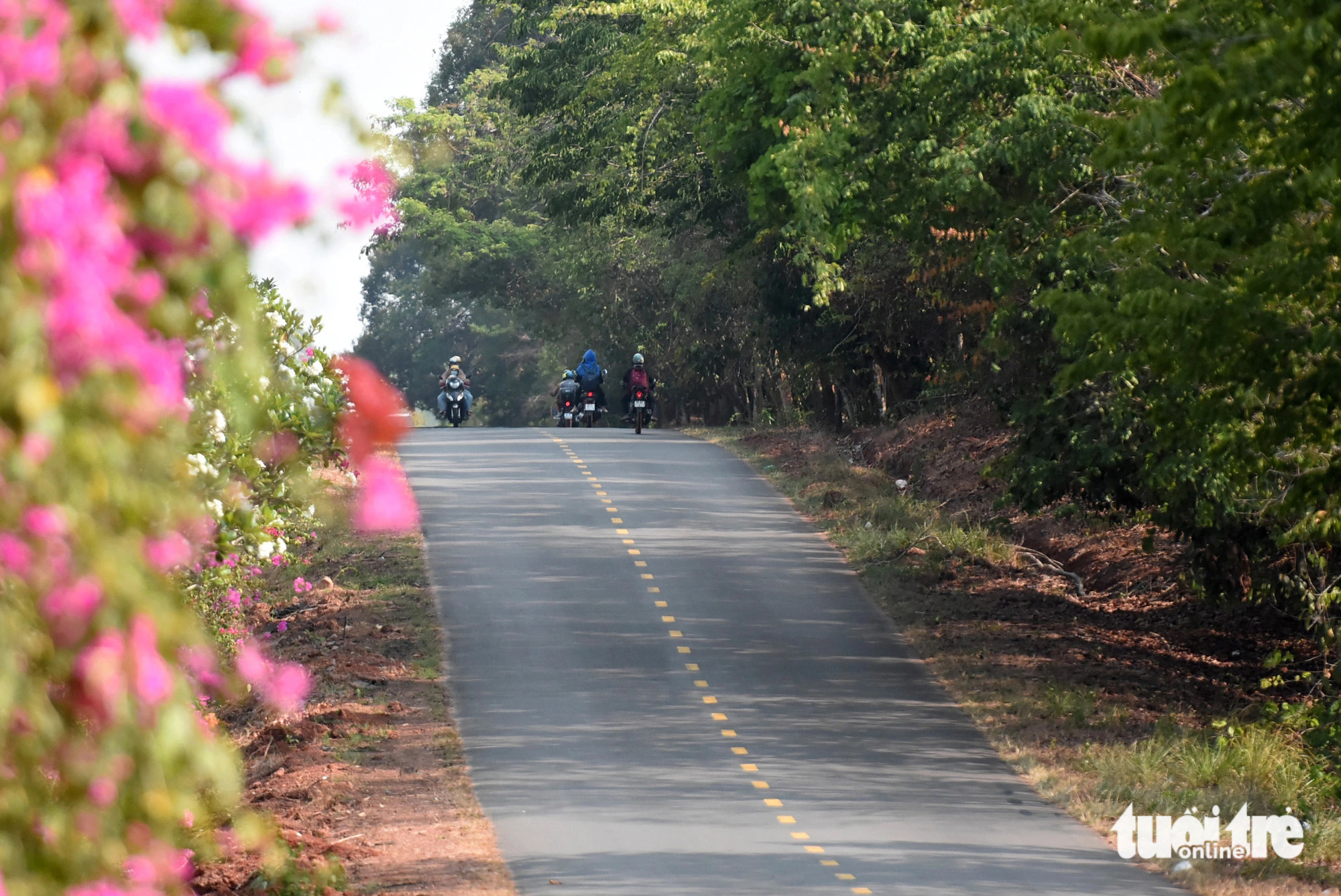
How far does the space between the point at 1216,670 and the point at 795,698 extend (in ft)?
21.3

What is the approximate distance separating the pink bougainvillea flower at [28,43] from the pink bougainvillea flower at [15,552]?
73cm

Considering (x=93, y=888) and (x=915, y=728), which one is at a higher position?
(x=93, y=888)

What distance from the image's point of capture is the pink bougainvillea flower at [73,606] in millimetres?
2855

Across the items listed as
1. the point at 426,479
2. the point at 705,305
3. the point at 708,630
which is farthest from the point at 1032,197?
the point at 705,305

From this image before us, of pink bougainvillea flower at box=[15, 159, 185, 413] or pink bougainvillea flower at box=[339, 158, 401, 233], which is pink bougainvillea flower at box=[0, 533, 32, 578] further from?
pink bougainvillea flower at box=[339, 158, 401, 233]

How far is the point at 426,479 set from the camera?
30.5 m

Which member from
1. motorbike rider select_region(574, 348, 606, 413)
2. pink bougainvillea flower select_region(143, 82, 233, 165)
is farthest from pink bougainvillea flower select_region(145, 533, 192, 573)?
motorbike rider select_region(574, 348, 606, 413)

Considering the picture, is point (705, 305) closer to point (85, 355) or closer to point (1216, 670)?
point (1216, 670)

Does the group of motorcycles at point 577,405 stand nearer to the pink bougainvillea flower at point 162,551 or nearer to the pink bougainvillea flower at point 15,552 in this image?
the pink bougainvillea flower at point 162,551

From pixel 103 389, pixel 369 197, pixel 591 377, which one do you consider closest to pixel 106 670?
pixel 103 389

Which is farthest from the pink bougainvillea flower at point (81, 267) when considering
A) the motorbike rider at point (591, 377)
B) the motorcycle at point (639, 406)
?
the motorbike rider at point (591, 377)

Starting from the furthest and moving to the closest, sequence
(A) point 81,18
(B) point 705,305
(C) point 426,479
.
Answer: (B) point 705,305
(C) point 426,479
(A) point 81,18

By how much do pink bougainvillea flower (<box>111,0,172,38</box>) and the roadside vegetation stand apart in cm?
1102

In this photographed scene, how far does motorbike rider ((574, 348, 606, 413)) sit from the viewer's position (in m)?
43.8
